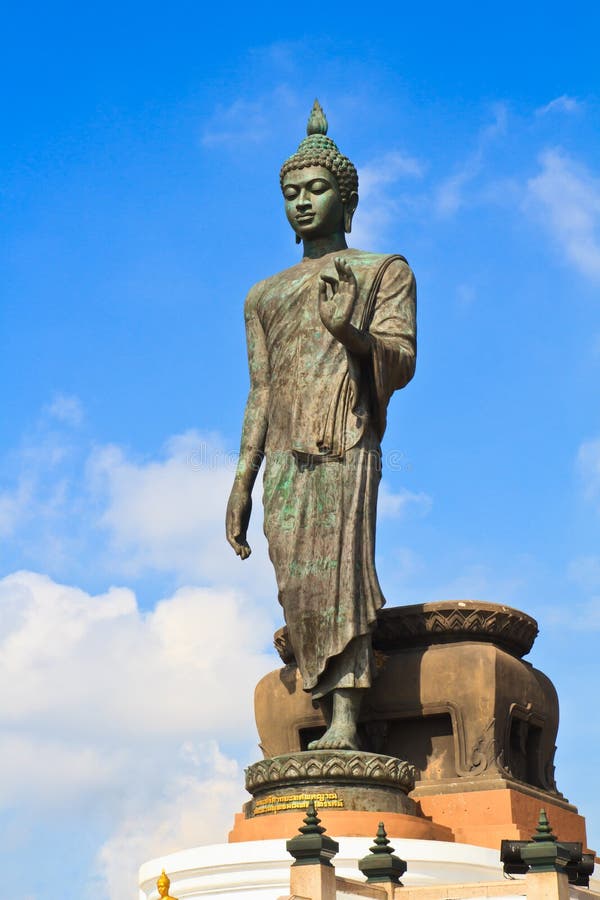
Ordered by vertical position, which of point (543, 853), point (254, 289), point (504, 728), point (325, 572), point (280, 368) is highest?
point (254, 289)

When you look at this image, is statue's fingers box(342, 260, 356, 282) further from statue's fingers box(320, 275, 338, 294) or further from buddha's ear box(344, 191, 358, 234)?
buddha's ear box(344, 191, 358, 234)

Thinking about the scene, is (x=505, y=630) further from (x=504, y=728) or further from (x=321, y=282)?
(x=321, y=282)

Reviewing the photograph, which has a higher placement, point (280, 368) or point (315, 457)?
point (280, 368)

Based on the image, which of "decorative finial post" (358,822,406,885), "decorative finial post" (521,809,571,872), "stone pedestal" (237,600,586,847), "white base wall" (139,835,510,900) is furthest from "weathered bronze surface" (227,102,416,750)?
"decorative finial post" (521,809,571,872)

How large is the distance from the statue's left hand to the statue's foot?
321cm

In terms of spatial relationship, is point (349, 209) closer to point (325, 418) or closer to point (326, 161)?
point (326, 161)

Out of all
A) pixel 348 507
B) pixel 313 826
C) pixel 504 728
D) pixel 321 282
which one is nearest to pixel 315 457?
pixel 348 507

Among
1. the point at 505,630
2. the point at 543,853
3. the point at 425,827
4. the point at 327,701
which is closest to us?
the point at 543,853

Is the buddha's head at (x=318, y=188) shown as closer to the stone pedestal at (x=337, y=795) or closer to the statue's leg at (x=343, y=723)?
the statue's leg at (x=343, y=723)

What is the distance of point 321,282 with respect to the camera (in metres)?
13.9

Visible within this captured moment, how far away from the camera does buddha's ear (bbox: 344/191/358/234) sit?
14633 mm

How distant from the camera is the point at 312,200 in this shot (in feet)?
47.3

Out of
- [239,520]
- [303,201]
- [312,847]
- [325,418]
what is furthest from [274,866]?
[303,201]

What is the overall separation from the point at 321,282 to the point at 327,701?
3.66 meters
